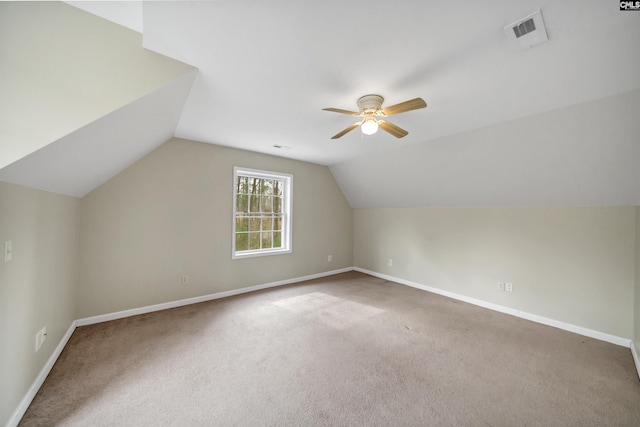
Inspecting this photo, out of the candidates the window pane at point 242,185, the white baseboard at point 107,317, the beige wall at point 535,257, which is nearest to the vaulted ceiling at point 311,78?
the beige wall at point 535,257

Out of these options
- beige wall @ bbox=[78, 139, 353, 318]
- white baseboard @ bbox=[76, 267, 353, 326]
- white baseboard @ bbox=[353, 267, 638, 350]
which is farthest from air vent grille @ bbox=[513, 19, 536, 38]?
white baseboard @ bbox=[76, 267, 353, 326]

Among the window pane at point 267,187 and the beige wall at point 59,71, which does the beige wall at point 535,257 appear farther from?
the beige wall at point 59,71

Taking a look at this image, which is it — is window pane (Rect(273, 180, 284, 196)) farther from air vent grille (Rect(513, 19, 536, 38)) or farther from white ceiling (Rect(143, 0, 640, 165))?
air vent grille (Rect(513, 19, 536, 38))

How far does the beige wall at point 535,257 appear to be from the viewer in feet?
8.50

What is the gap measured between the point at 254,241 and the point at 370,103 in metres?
3.10

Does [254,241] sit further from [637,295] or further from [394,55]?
[637,295]

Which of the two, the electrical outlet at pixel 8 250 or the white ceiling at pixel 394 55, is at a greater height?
the white ceiling at pixel 394 55

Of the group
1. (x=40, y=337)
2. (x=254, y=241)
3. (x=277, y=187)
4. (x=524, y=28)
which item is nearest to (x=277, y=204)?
(x=277, y=187)

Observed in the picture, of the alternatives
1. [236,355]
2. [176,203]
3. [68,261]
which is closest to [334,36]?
[236,355]

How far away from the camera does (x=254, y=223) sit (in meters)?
4.25

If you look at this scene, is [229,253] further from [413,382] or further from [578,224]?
[578,224]

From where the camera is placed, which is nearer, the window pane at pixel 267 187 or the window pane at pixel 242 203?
the window pane at pixel 242 203

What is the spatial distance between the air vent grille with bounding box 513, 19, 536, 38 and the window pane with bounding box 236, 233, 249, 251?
3.95 m

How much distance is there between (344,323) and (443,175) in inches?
100
